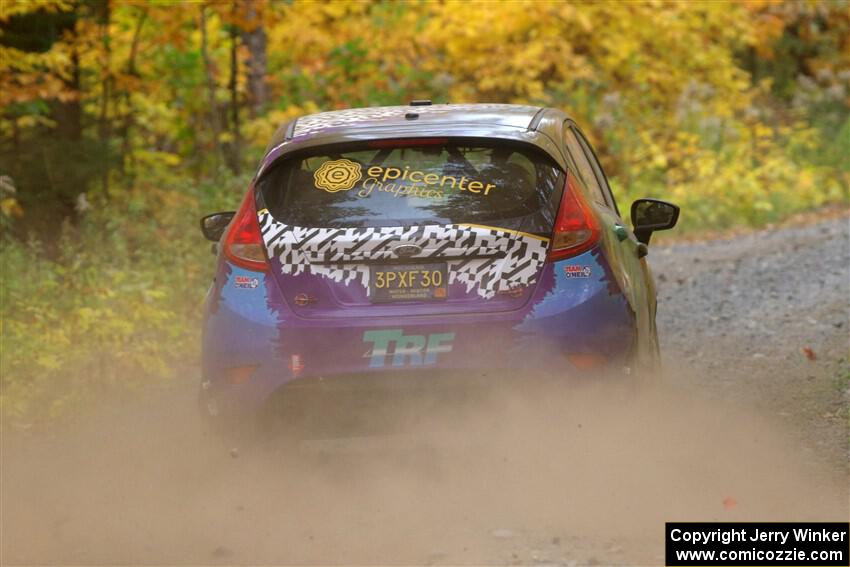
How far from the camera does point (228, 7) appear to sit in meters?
13.9

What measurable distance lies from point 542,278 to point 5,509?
8.95ft

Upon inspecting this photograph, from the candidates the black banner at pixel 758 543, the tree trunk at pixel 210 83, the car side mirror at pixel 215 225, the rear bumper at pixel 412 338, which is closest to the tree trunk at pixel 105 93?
the tree trunk at pixel 210 83

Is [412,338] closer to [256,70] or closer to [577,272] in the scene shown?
[577,272]

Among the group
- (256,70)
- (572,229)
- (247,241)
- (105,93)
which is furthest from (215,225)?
(256,70)

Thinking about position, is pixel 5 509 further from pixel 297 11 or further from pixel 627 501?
pixel 297 11

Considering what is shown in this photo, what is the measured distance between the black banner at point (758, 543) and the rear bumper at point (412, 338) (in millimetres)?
839

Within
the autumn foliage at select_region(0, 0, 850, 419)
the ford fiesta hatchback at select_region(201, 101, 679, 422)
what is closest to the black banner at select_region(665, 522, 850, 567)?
the ford fiesta hatchback at select_region(201, 101, 679, 422)

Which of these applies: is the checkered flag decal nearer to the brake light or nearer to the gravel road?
the brake light

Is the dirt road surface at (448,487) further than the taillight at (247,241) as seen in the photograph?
No

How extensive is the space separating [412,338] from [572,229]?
823 mm

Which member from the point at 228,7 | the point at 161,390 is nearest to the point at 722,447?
the point at 161,390

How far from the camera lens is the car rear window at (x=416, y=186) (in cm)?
593

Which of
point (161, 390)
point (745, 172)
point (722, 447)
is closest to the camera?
point (722, 447)

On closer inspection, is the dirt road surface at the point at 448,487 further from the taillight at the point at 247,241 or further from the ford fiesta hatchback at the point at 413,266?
the taillight at the point at 247,241
